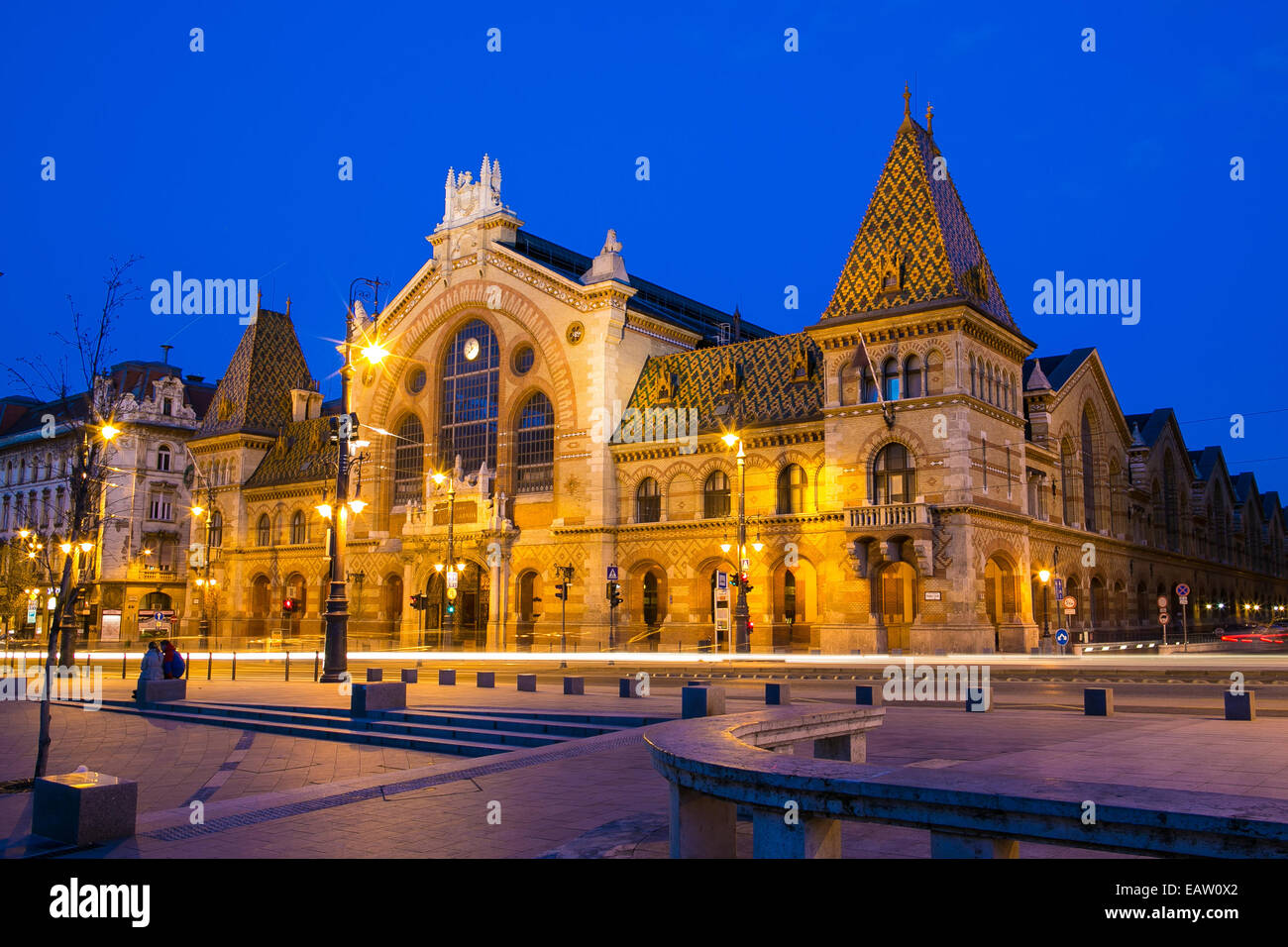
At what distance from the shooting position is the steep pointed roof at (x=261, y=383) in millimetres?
71938

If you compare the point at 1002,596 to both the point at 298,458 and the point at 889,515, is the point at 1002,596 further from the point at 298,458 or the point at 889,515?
the point at 298,458

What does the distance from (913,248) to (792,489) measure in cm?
1146

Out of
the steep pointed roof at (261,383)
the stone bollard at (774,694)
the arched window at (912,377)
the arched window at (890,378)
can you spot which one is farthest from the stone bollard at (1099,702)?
the steep pointed roof at (261,383)

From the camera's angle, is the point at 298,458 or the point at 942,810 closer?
the point at 942,810

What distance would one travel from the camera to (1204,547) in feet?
254

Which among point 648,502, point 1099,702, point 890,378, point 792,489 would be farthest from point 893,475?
point 1099,702

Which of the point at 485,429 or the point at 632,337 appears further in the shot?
the point at 485,429

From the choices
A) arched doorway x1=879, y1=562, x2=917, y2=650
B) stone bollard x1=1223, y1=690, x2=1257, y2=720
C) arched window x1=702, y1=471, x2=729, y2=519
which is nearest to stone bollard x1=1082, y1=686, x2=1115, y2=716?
stone bollard x1=1223, y1=690, x2=1257, y2=720

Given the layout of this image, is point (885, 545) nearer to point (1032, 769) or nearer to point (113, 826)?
point (1032, 769)

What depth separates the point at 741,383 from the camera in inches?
1967

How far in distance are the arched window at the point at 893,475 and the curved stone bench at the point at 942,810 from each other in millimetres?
35056

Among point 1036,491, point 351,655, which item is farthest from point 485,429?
point 1036,491

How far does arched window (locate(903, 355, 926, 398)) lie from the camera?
4134cm
